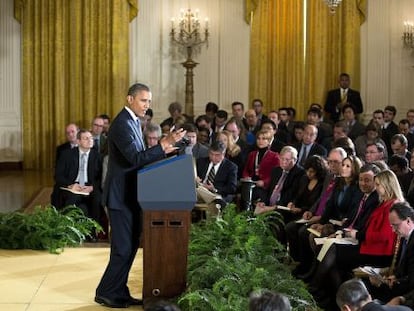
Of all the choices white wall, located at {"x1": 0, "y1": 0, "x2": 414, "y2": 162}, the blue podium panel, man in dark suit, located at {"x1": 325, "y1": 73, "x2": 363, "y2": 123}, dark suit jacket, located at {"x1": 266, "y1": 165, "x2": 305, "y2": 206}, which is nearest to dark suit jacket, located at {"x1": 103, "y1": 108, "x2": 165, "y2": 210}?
the blue podium panel

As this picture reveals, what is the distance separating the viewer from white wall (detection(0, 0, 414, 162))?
1521 centimetres

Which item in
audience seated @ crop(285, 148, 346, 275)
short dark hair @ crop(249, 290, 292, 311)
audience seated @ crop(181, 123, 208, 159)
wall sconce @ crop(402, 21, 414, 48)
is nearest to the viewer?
short dark hair @ crop(249, 290, 292, 311)

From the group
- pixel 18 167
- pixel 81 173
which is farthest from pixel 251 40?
pixel 81 173

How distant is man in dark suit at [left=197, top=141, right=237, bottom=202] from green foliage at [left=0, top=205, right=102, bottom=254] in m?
1.72

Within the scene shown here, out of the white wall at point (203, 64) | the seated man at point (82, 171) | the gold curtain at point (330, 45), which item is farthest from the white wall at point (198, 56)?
the seated man at point (82, 171)

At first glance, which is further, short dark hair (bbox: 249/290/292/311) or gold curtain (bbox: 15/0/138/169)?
gold curtain (bbox: 15/0/138/169)

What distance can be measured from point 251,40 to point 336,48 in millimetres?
1506

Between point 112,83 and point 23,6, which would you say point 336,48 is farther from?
point 23,6

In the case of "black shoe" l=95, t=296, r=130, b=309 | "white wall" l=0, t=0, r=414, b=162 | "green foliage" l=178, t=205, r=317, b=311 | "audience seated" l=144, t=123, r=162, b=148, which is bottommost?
"black shoe" l=95, t=296, r=130, b=309

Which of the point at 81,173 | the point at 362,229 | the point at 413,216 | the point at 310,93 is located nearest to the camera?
the point at 413,216

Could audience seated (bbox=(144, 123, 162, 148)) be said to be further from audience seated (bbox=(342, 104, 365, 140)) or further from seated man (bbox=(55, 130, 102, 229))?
audience seated (bbox=(342, 104, 365, 140))

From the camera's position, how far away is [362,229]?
6738mm

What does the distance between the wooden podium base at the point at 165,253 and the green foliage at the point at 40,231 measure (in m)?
2.06

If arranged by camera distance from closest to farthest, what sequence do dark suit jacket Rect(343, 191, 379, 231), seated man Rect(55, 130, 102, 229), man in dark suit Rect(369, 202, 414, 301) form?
man in dark suit Rect(369, 202, 414, 301)
dark suit jacket Rect(343, 191, 379, 231)
seated man Rect(55, 130, 102, 229)
